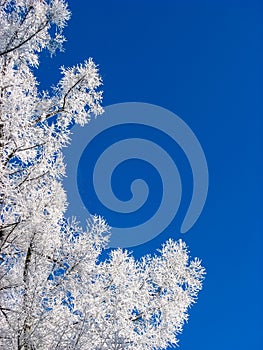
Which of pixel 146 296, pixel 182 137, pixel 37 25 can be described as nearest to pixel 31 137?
pixel 37 25

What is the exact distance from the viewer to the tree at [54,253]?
4.59 meters

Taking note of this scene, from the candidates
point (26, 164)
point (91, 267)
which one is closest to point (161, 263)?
point (91, 267)

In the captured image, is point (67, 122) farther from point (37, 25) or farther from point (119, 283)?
point (119, 283)

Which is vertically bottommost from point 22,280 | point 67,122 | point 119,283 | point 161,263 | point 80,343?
point 80,343

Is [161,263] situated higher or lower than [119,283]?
higher

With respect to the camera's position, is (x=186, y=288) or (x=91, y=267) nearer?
(x=91, y=267)

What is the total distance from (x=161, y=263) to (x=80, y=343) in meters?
1.68

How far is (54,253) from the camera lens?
512 cm

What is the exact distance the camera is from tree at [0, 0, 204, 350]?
4.59m

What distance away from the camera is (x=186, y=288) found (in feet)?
18.7

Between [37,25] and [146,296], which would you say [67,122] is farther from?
[146,296]

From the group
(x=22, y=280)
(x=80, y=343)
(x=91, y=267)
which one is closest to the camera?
(x=80, y=343)

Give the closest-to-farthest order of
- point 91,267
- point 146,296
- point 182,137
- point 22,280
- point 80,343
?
point 80,343, point 22,280, point 91,267, point 146,296, point 182,137

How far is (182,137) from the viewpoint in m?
10.3
